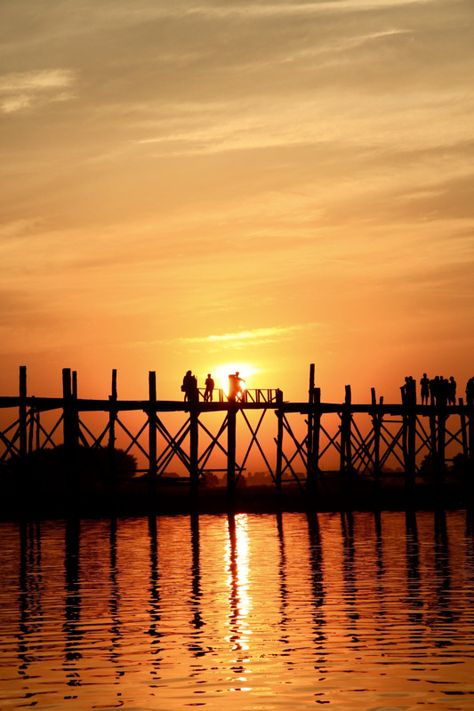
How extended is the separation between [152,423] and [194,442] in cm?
211

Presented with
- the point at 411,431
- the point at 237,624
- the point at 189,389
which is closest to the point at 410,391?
the point at 411,431

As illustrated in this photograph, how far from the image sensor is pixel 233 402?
54.1 metres

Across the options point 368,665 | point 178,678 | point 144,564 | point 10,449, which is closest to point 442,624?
point 368,665

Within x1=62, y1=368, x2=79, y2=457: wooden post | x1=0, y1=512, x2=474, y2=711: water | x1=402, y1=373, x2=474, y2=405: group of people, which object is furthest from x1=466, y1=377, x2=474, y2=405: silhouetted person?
x1=0, y1=512, x2=474, y2=711: water

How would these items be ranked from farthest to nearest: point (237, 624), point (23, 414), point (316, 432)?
point (316, 432), point (23, 414), point (237, 624)

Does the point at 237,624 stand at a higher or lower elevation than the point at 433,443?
lower

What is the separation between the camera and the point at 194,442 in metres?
52.9

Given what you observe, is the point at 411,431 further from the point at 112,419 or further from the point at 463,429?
the point at 112,419

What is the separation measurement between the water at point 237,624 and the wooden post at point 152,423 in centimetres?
1416

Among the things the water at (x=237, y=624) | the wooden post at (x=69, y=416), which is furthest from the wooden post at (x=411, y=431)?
the water at (x=237, y=624)

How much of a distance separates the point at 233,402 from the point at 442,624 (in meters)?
35.0

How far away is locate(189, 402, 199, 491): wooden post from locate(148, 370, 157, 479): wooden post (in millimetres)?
1645

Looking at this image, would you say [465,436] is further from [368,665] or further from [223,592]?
[368,665]

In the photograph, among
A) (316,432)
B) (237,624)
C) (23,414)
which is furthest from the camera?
(316,432)
